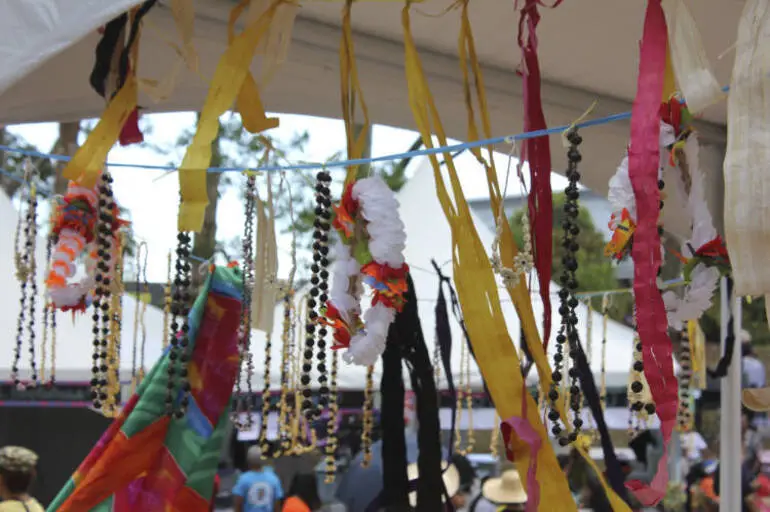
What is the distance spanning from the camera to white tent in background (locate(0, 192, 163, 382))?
4.23m

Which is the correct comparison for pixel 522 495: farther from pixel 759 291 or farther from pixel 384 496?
pixel 759 291

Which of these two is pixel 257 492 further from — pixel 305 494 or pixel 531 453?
pixel 531 453

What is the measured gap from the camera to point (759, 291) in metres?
1.06

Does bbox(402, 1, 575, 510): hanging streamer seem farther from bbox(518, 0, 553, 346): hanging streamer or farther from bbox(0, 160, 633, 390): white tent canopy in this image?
bbox(0, 160, 633, 390): white tent canopy

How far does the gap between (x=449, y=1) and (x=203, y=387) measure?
1151mm

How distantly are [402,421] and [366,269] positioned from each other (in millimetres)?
566

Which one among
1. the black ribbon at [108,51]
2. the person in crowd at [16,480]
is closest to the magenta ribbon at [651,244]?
the black ribbon at [108,51]

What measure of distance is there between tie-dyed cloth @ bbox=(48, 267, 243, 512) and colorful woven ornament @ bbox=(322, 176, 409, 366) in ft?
1.97

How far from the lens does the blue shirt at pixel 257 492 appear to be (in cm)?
408

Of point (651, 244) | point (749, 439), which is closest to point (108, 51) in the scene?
point (651, 244)

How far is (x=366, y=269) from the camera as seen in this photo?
1612 millimetres

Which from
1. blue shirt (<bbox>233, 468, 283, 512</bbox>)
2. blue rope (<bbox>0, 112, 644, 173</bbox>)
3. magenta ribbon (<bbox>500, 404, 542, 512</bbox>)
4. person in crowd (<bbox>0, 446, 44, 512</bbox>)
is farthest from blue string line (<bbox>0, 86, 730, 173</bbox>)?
blue shirt (<bbox>233, 468, 283, 512</bbox>)

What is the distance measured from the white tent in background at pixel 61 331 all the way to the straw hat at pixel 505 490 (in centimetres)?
196

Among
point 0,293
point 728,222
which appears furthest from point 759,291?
point 0,293
